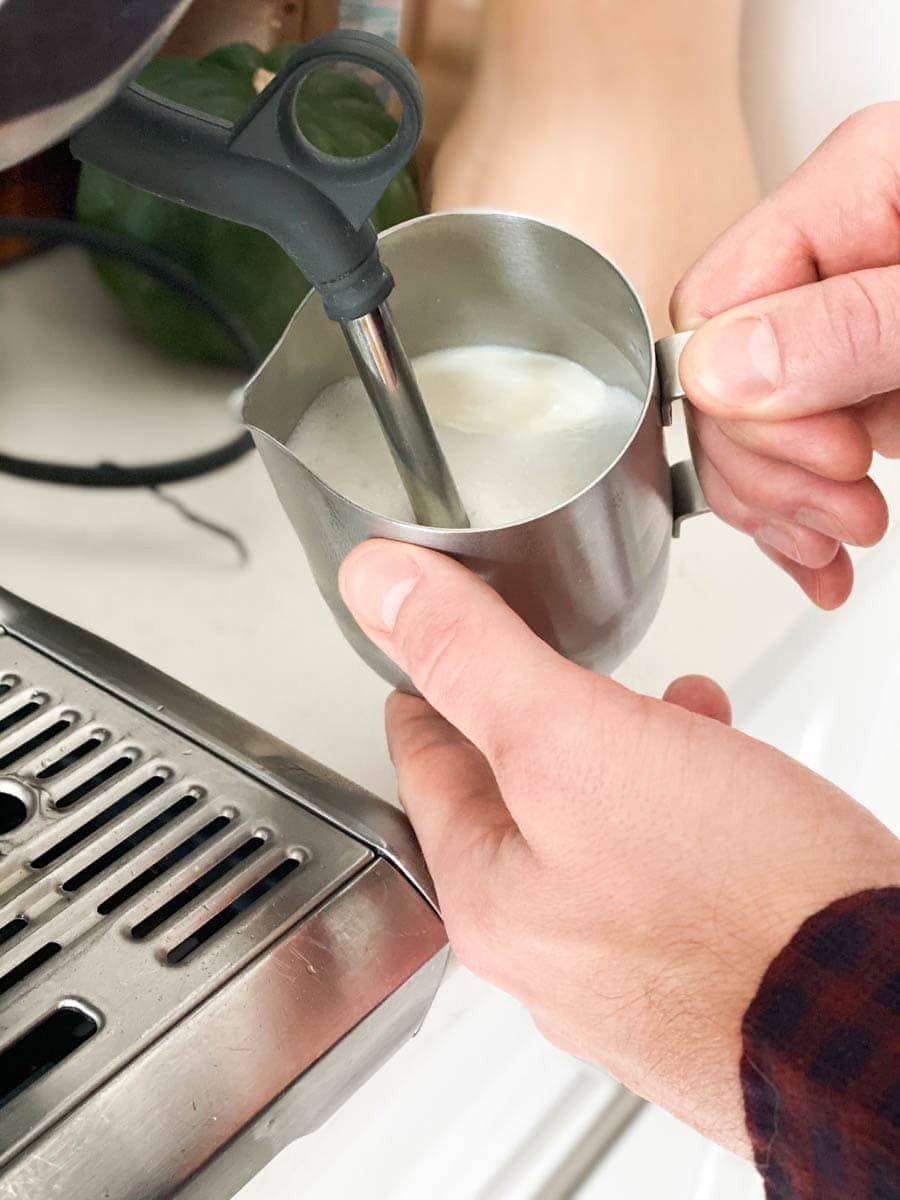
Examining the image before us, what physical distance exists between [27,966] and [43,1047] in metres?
0.02

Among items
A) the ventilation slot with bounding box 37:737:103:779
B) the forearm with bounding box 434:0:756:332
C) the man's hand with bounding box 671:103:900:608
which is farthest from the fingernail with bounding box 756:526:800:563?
the ventilation slot with bounding box 37:737:103:779

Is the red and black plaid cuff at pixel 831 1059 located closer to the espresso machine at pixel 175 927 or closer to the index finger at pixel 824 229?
the espresso machine at pixel 175 927

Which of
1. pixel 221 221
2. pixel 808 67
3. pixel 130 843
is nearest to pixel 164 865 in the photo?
pixel 130 843

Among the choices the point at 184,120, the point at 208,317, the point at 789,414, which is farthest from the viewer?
the point at 208,317

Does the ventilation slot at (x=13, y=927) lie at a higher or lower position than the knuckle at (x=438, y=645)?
lower

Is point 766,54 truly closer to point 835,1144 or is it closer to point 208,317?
point 208,317

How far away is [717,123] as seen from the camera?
477 mm

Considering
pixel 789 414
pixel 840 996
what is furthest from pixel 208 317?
pixel 840 996

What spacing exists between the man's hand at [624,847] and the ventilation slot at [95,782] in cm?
7

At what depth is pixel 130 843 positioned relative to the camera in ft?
0.92

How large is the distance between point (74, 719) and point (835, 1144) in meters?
0.19

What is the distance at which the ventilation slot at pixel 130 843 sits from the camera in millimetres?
270

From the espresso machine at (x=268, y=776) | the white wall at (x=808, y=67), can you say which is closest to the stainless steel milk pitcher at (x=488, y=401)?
the espresso machine at (x=268, y=776)

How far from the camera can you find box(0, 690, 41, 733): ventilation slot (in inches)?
11.8
